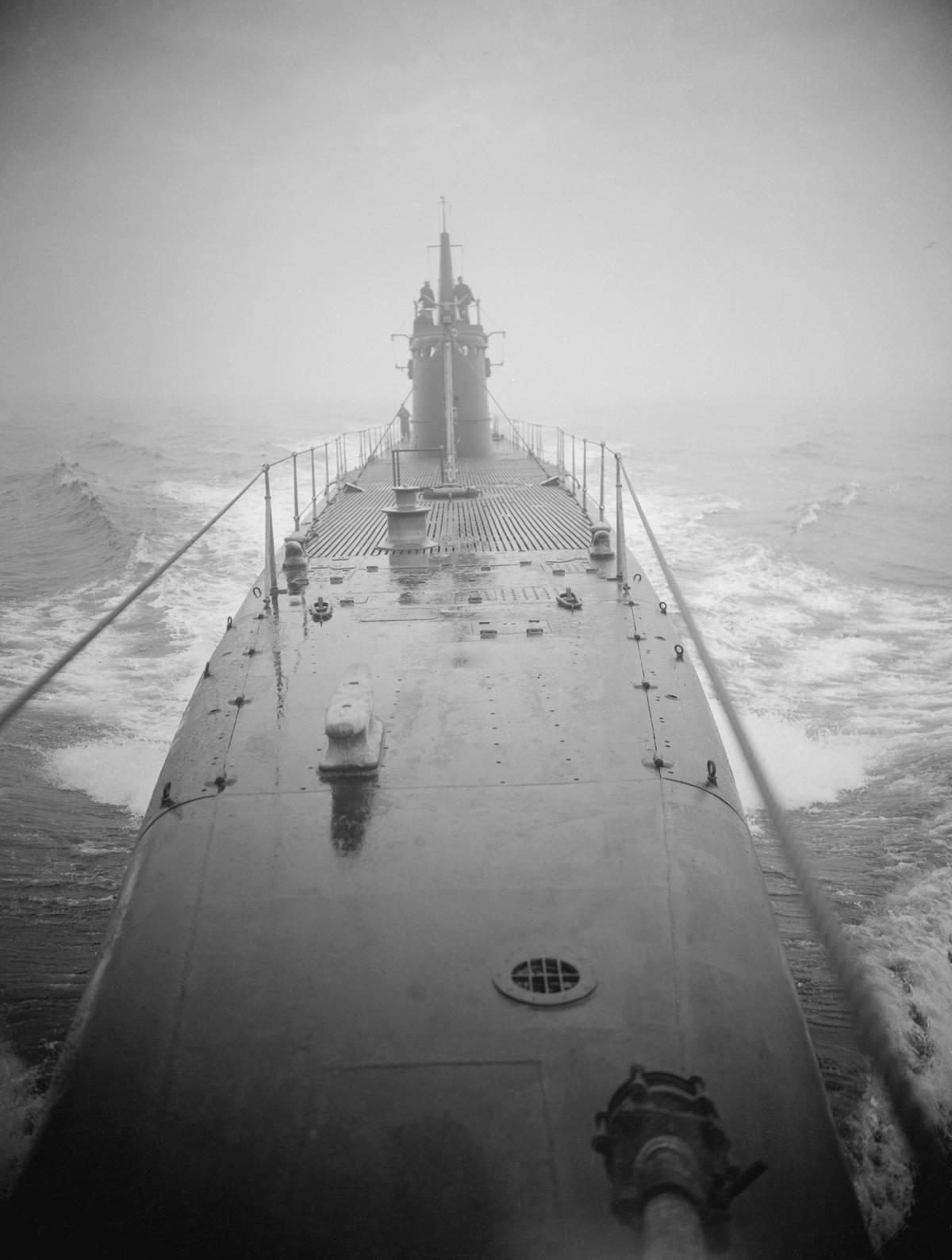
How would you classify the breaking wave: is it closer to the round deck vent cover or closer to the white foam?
the white foam

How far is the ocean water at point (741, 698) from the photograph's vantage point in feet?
26.2

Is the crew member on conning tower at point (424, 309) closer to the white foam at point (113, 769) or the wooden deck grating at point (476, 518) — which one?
the wooden deck grating at point (476, 518)

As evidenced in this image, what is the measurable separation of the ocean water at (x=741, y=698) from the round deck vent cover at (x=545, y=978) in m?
3.23

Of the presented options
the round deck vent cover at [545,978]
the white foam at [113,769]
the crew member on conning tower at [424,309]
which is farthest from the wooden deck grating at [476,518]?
the round deck vent cover at [545,978]

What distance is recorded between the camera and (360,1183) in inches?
142

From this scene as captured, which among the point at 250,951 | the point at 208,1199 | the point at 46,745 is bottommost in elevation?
the point at 46,745

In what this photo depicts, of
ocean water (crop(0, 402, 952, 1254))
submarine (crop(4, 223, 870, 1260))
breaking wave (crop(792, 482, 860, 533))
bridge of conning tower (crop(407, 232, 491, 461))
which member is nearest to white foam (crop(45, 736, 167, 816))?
ocean water (crop(0, 402, 952, 1254))

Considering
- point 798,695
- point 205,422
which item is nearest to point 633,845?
point 798,695

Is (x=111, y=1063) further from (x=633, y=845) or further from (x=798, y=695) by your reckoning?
(x=798, y=695)

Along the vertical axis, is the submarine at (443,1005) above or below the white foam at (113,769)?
above

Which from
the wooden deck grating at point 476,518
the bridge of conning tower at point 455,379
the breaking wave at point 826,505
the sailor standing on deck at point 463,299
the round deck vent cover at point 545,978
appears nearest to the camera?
the round deck vent cover at point 545,978

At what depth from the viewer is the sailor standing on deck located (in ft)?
87.5

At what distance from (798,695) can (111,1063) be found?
43.7ft

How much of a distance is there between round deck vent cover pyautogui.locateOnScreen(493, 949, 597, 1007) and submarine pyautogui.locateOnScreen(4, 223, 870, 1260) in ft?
0.06
